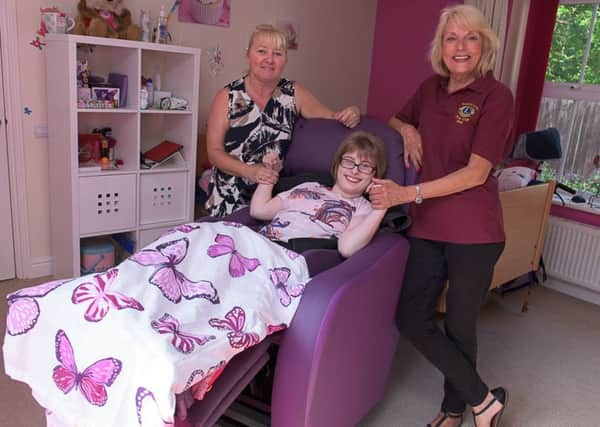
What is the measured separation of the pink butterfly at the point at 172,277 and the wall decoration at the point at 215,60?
2.12m

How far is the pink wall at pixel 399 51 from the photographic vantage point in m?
3.88

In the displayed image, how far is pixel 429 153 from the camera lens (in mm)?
1759

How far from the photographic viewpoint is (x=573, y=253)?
330 centimetres

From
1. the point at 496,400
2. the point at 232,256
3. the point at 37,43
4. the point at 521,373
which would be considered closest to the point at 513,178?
the point at 521,373

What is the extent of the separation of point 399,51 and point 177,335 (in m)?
3.48

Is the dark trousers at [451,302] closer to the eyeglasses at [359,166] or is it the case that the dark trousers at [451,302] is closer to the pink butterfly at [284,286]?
the eyeglasses at [359,166]

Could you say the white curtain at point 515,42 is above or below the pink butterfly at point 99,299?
above

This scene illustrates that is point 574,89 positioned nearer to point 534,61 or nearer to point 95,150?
point 534,61

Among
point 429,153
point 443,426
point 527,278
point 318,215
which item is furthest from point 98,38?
point 527,278

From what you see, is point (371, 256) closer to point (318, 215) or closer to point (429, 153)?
point (318, 215)

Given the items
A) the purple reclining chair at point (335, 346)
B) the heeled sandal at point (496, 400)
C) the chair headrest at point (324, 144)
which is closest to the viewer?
the purple reclining chair at point (335, 346)

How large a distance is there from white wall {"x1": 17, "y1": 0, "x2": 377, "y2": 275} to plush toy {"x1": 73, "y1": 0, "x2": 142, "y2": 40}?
0.13 metres

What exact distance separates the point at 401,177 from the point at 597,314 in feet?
6.76

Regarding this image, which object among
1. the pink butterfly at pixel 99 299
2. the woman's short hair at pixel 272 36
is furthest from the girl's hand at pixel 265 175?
the pink butterfly at pixel 99 299
